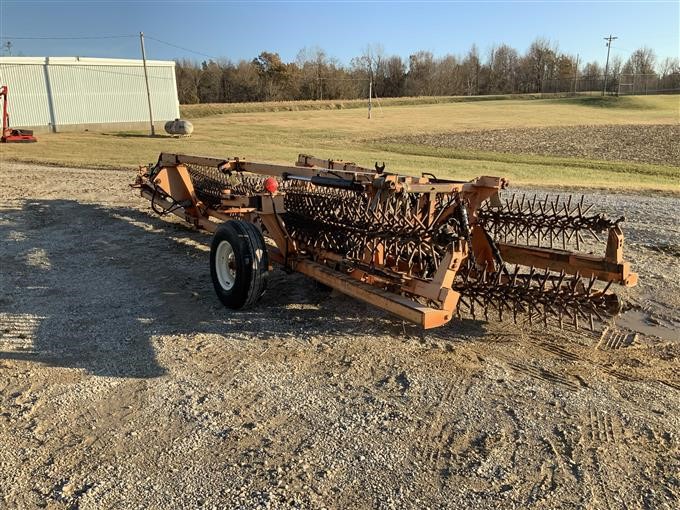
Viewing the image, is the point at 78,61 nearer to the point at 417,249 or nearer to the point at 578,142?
the point at 578,142

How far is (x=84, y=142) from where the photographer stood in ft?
91.4

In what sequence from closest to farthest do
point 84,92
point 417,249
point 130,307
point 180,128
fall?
point 417,249, point 130,307, point 180,128, point 84,92

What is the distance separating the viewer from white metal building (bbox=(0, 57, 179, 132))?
1299 inches

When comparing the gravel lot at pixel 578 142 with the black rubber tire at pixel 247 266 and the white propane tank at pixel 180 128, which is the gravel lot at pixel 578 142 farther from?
the black rubber tire at pixel 247 266

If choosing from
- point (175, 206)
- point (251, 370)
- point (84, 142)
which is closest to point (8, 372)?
point (251, 370)

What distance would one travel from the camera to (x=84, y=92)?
35.9 m

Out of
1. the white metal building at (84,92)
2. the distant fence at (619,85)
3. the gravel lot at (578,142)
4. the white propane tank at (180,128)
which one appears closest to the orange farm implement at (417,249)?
the gravel lot at (578,142)

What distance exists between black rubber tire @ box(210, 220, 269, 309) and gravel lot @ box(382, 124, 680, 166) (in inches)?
875

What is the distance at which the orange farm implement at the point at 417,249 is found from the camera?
432 cm

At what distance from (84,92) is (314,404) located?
37597 millimetres

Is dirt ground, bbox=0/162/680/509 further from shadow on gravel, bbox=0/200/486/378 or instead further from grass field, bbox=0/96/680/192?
grass field, bbox=0/96/680/192

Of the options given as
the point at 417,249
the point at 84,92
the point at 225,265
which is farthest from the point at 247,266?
the point at 84,92

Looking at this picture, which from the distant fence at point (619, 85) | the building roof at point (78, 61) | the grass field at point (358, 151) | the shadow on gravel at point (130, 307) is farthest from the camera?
the distant fence at point (619, 85)

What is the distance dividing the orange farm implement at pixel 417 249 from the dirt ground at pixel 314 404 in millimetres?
376
